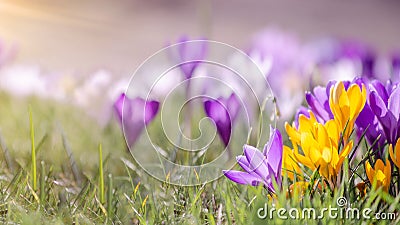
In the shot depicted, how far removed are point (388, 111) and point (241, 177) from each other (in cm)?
16

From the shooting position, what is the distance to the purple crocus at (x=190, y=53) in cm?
81

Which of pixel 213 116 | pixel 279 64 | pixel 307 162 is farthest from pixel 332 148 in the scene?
pixel 279 64

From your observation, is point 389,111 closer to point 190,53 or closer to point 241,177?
point 241,177

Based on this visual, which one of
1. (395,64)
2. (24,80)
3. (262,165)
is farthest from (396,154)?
(24,80)

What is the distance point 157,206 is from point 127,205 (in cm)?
4

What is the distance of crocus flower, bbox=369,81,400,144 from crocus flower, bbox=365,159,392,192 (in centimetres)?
4

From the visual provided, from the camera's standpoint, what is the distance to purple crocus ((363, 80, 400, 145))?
0.65 metres

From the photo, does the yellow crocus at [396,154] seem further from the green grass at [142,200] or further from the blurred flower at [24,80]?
the blurred flower at [24,80]

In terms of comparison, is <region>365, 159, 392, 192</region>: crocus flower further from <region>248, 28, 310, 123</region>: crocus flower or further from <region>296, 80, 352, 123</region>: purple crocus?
<region>248, 28, 310, 123</region>: crocus flower

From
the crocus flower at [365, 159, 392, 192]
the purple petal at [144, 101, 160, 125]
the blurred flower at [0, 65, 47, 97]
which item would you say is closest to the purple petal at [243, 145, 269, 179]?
the crocus flower at [365, 159, 392, 192]

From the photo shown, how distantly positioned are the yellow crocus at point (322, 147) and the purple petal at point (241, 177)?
0.15 feet

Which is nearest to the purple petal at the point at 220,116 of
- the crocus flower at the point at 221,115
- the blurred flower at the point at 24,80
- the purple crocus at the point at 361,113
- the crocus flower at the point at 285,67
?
the crocus flower at the point at 221,115
